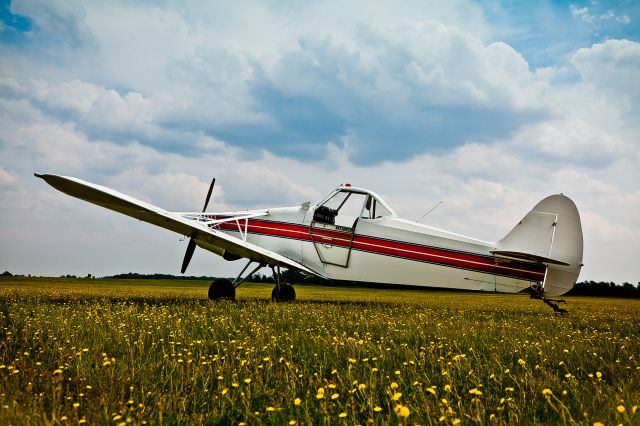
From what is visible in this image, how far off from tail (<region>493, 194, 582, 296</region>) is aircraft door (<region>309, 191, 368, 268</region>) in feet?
11.7

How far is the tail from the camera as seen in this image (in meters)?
11.3

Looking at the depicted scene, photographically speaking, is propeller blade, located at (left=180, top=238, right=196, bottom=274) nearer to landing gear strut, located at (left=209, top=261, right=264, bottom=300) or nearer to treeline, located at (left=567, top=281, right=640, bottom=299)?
landing gear strut, located at (left=209, top=261, right=264, bottom=300)

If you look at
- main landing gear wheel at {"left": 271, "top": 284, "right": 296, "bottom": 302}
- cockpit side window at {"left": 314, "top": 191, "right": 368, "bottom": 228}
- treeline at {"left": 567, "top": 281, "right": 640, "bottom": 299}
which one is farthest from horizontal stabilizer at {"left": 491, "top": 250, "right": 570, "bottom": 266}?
treeline at {"left": 567, "top": 281, "right": 640, "bottom": 299}

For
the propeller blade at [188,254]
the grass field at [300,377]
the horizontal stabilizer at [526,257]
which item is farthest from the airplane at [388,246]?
the grass field at [300,377]

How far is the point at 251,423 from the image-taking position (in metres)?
2.80

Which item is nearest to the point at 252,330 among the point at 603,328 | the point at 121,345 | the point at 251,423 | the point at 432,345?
the point at 121,345

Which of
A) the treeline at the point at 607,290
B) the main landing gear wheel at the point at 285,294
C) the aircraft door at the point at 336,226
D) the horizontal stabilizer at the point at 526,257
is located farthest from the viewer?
the treeline at the point at 607,290

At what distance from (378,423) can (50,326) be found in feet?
16.9

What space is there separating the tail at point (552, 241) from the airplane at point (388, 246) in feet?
0.08

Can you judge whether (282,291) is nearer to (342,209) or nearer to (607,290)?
(342,209)

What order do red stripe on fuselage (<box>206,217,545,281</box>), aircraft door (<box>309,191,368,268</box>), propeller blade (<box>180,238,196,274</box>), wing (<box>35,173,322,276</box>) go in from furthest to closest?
propeller blade (<box>180,238,196,274</box>)
aircraft door (<box>309,191,368,268</box>)
red stripe on fuselage (<box>206,217,545,281</box>)
wing (<box>35,173,322,276</box>)

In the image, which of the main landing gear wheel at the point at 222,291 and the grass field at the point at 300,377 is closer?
the grass field at the point at 300,377

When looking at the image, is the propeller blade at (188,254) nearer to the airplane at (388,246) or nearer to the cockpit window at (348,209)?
the airplane at (388,246)

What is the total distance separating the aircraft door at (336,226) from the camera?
1252 centimetres
